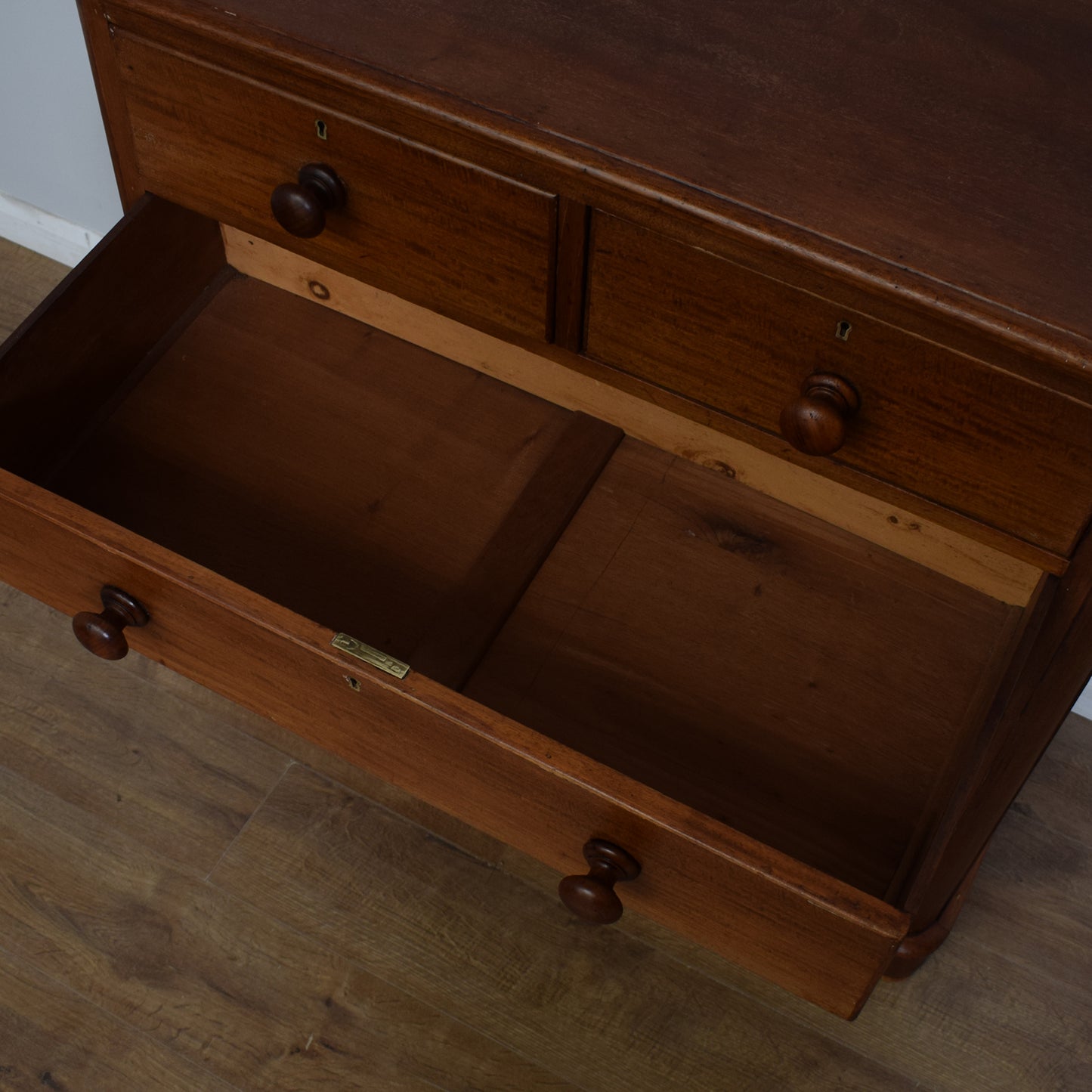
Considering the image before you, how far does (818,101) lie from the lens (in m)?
0.71

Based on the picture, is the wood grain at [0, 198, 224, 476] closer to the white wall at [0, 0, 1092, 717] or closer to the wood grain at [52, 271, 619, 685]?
the wood grain at [52, 271, 619, 685]

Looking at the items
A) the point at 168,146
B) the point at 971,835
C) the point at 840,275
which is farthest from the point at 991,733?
the point at 168,146

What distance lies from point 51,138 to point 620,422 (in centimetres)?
75

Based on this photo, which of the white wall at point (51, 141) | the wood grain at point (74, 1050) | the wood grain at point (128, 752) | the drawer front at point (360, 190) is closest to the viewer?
the drawer front at point (360, 190)

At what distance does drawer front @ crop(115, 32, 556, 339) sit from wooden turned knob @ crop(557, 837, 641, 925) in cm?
33

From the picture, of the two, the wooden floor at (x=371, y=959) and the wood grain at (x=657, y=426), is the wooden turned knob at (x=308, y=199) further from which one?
the wooden floor at (x=371, y=959)

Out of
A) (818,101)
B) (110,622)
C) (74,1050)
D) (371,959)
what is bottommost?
(74,1050)

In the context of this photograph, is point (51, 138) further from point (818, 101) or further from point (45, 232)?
point (818, 101)

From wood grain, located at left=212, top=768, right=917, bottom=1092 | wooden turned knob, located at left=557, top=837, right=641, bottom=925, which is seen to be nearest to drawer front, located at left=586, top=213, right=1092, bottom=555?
wooden turned knob, located at left=557, top=837, right=641, bottom=925

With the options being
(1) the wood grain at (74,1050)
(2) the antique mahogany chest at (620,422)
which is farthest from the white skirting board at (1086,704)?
(1) the wood grain at (74,1050)

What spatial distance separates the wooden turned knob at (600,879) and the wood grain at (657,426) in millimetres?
308

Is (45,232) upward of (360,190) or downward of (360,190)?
downward

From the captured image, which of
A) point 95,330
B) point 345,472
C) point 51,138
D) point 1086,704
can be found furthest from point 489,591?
point 51,138

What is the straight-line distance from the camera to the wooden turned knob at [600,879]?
2.61 ft
